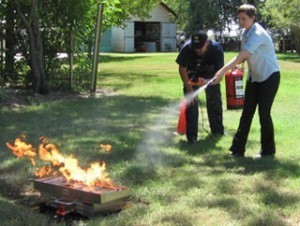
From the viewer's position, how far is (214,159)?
287 inches

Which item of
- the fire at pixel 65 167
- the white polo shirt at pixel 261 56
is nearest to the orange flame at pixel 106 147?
the fire at pixel 65 167

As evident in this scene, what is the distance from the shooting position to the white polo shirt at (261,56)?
6875 mm

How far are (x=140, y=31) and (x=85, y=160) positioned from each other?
1966 inches

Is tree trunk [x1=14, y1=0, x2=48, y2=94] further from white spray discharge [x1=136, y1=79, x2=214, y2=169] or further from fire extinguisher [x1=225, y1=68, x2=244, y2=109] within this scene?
fire extinguisher [x1=225, y1=68, x2=244, y2=109]

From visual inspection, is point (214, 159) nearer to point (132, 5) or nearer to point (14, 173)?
point (14, 173)

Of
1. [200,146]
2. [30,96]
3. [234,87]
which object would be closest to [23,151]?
[200,146]

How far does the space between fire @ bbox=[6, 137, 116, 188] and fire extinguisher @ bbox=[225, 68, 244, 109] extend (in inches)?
105

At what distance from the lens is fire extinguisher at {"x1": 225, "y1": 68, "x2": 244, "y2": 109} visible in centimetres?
934

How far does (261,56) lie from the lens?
6.96 metres

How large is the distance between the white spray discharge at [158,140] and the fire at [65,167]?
1.75 ft

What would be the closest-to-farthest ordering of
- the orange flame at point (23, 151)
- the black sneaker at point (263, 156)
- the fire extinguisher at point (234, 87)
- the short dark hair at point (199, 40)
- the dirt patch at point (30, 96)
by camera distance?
the orange flame at point (23, 151)
the black sneaker at point (263, 156)
the short dark hair at point (199, 40)
the fire extinguisher at point (234, 87)
the dirt patch at point (30, 96)

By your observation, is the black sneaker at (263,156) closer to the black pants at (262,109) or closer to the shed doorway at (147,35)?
the black pants at (262,109)

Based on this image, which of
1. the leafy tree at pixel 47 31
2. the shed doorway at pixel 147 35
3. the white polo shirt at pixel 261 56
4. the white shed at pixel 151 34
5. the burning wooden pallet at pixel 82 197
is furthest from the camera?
the shed doorway at pixel 147 35

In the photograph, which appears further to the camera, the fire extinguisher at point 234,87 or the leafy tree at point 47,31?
the leafy tree at point 47,31
